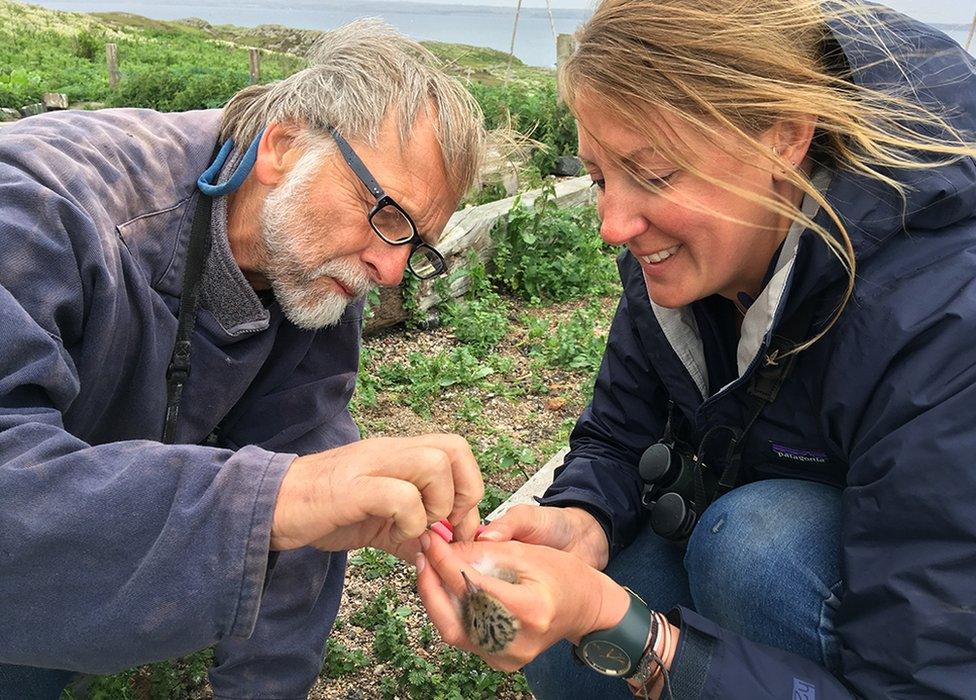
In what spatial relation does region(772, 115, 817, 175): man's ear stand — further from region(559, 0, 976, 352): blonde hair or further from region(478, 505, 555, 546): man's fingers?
region(478, 505, 555, 546): man's fingers

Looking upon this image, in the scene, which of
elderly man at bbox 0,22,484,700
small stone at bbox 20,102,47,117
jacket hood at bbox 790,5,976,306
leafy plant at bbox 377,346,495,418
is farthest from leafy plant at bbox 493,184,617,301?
small stone at bbox 20,102,47,117

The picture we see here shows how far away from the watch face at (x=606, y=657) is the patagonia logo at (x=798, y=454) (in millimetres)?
663

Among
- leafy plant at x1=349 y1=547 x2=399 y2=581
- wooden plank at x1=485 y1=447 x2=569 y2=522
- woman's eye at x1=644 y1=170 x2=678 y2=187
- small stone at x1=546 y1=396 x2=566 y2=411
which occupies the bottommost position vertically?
small stone at x1=546 y1=396 x2=566 y2=411

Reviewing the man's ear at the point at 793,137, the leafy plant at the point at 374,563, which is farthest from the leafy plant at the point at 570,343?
the man's ear at the point at 793,137

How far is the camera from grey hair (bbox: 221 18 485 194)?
7.84ft

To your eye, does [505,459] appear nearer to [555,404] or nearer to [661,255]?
Answer: [555,404]

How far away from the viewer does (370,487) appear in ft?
5.38

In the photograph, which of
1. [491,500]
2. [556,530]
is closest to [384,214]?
[556,530]

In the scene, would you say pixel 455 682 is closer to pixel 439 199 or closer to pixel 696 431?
pixel 696 431

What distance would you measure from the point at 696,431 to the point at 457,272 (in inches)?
134

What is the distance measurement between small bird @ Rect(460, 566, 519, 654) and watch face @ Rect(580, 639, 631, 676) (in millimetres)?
246

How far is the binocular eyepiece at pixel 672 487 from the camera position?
2.39 metres

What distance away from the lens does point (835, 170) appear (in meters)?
1.88

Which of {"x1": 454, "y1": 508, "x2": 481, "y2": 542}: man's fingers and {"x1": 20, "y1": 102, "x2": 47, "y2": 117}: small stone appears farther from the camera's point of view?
{"x1": 20, "y1": 102, "x2": 47, "y2": 117}: small stone
